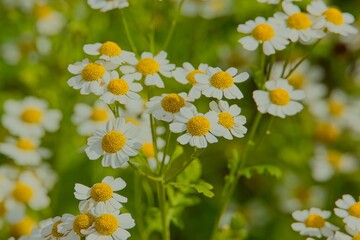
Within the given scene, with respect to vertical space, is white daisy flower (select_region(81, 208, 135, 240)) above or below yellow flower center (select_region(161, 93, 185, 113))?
below

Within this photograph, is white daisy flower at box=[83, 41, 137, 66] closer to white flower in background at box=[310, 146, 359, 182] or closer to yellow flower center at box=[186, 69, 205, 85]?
yellow flower center at box=[186, 69, 205, 85]

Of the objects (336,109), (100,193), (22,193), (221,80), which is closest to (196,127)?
(221,80)

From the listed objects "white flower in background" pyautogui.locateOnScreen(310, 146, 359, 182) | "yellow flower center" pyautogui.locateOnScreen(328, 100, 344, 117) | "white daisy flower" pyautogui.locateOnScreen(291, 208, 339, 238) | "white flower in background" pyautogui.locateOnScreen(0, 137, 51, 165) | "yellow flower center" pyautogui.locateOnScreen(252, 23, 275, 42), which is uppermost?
"yellow flower center" pyautogui.locateOnScreen(252, 23, 275, 42)

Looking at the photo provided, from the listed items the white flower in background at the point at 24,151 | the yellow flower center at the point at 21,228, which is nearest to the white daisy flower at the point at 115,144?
the yellow flower center at the point at 21,228

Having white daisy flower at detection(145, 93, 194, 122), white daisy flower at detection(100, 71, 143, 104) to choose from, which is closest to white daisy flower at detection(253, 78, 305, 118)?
white daisy flower at detection(145, 93, 194, 122)

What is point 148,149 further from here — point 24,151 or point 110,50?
point 24,151

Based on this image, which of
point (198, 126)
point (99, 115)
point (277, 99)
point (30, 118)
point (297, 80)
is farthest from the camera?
point (297, 80)
